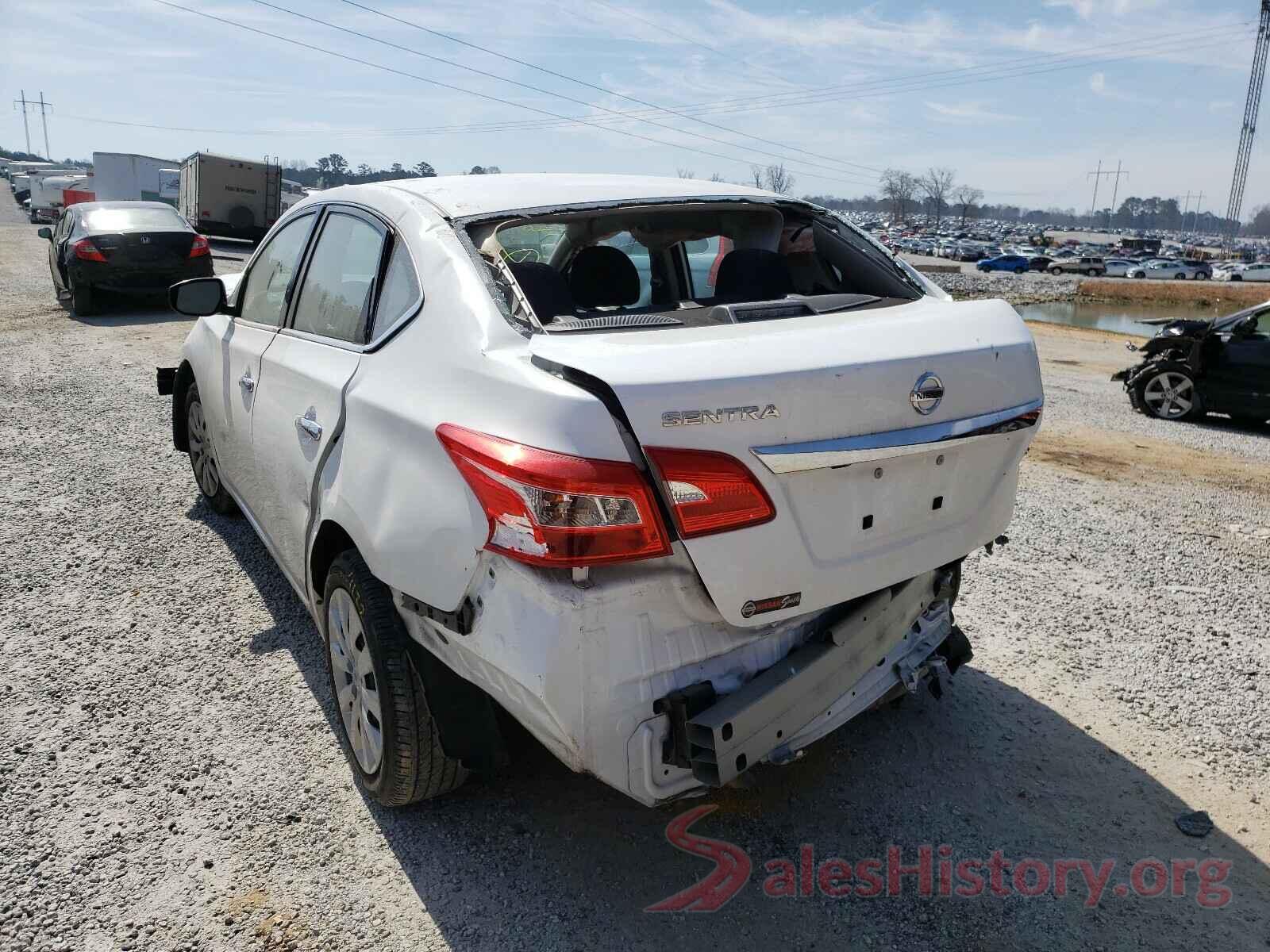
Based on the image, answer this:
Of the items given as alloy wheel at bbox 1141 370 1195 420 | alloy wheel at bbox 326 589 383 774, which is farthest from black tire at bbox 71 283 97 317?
alloy wheel at bbox 1141 370 1195 420

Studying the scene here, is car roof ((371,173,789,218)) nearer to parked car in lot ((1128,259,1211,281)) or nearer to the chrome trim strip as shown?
the chrome trim strip

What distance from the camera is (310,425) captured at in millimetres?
3000

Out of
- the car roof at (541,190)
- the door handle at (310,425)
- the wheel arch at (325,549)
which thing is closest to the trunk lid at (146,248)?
the car roof at (541,190)

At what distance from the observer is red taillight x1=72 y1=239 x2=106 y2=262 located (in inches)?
501

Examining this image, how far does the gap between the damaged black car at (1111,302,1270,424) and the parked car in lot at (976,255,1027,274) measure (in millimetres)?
58123

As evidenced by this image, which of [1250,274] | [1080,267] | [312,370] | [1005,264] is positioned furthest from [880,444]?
[1250,274]

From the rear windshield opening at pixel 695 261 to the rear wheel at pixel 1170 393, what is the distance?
317 inches

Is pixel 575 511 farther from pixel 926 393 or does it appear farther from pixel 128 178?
pixel 128 178

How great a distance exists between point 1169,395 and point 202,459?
31.3 ft

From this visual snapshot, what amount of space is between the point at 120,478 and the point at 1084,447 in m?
7.62

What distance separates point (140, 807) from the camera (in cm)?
286

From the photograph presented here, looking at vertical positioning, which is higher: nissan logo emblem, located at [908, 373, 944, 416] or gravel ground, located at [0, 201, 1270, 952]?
nissan logo emblem, located at [908, 373, 944, 416]

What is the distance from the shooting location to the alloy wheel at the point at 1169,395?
9.85m

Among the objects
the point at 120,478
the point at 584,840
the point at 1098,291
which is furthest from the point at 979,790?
the point at 1098,291
